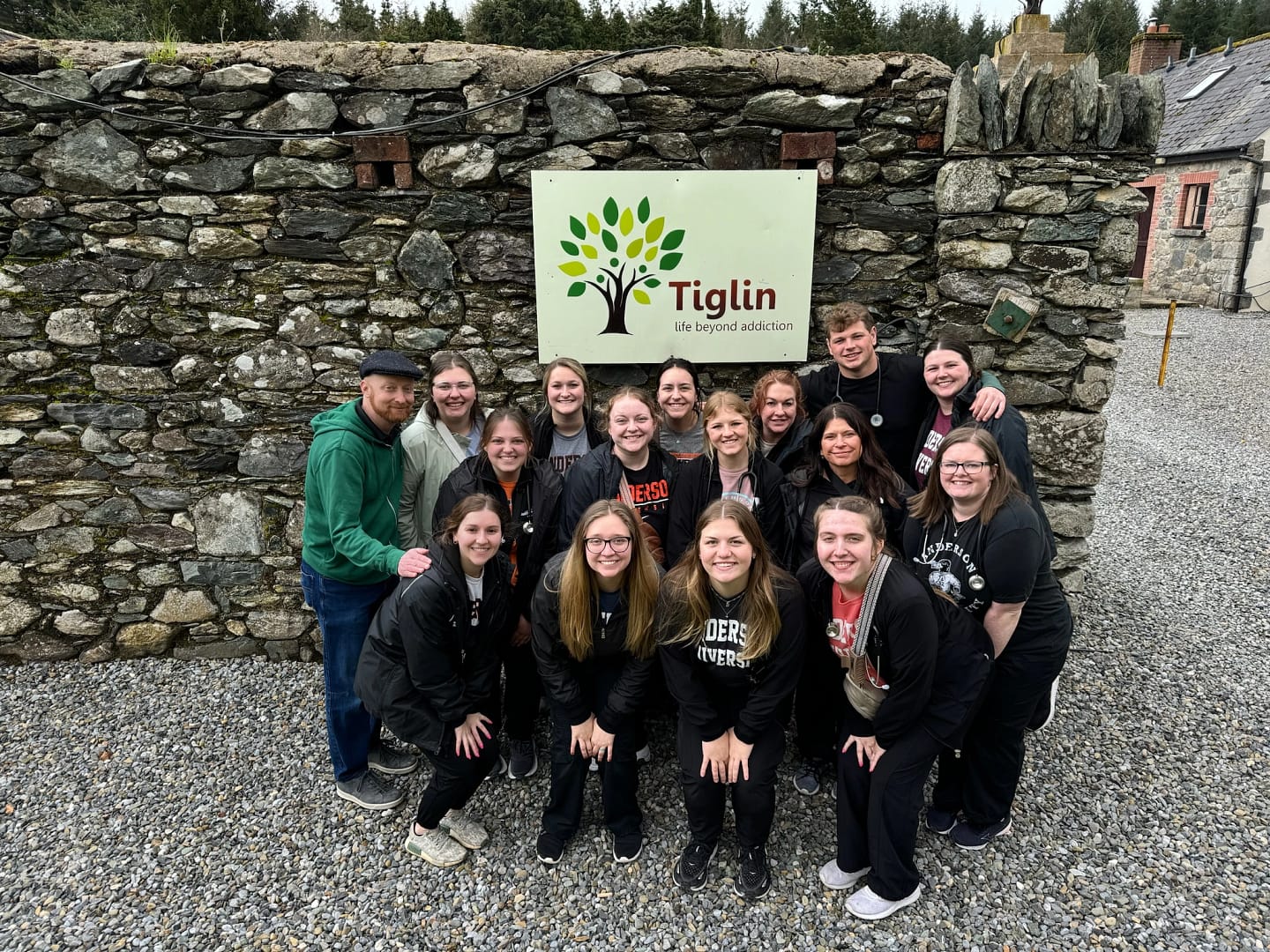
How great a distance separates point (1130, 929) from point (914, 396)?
7.11 feet

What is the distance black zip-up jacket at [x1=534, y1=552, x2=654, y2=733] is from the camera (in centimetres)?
276

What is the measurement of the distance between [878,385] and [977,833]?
192cm

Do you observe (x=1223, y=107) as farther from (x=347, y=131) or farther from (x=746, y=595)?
(x=746, y=595)

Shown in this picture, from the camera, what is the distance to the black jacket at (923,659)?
96.2 inches

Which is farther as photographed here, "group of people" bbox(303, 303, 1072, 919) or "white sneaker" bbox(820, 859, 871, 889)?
"white sneaker" bbox(820, 859, 871, 889)

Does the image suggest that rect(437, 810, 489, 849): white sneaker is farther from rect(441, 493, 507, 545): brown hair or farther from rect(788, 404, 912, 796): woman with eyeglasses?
rect(788, 404, 912, 796): woman with eyeglasses

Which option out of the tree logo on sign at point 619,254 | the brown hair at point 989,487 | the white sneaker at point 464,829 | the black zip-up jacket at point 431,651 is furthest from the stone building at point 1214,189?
the white sneaker at point 464,829

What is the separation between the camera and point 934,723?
8.45ft

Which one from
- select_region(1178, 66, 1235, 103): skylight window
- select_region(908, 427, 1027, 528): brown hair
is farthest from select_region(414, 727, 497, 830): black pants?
select_region(1178, 66, 1235, 103): skylight window

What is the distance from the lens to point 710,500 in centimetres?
305

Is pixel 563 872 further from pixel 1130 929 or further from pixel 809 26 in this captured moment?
pixel 809 26

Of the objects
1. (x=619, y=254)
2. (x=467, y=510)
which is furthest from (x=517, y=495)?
(x=619, y=254)

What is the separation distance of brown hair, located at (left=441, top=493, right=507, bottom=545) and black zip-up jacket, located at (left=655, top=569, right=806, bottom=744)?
2.27 feet

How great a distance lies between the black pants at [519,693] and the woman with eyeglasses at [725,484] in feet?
2.59
